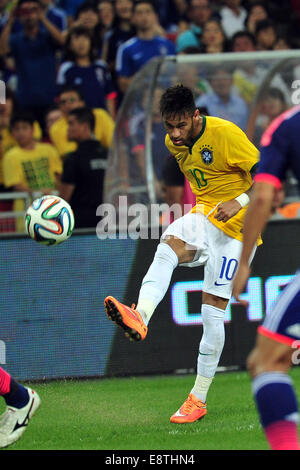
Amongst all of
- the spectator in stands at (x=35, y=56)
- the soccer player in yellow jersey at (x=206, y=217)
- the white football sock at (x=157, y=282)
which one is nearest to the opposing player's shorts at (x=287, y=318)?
the white football sock at (x=157, y=282)

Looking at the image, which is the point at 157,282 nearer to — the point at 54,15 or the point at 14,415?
the point at 14,415

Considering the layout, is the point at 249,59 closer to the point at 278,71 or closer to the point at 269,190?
the point at 278,71

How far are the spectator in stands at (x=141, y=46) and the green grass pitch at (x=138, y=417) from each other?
5062 mm

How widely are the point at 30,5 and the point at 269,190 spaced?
904 centimetres

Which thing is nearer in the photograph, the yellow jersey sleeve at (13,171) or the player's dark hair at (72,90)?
the yellow jersey sleeve at (13,171)

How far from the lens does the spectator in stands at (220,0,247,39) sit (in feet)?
46.3

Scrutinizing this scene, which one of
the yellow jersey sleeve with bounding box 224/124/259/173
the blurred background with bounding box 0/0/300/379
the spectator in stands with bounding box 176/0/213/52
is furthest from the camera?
the spectator in stands with bounding box 176/0/213/52

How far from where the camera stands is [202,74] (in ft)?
33.2

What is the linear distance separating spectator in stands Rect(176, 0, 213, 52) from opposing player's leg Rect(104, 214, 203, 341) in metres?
6.60

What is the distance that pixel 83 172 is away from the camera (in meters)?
10.3

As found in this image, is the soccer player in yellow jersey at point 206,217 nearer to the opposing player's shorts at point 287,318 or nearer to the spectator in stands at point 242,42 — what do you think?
the opposing player's shorts at point 287,318

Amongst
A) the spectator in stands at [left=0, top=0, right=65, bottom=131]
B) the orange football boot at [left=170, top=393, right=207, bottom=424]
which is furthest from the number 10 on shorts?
the spectator in stands at [left=0, top=0, right=65, bottom=131]

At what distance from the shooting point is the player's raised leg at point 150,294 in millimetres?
5805

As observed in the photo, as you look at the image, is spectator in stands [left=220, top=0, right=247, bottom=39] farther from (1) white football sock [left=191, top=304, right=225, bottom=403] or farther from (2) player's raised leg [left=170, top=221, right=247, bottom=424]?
(1) white football sock [left=191, top=304, right=225, bottom=403]
